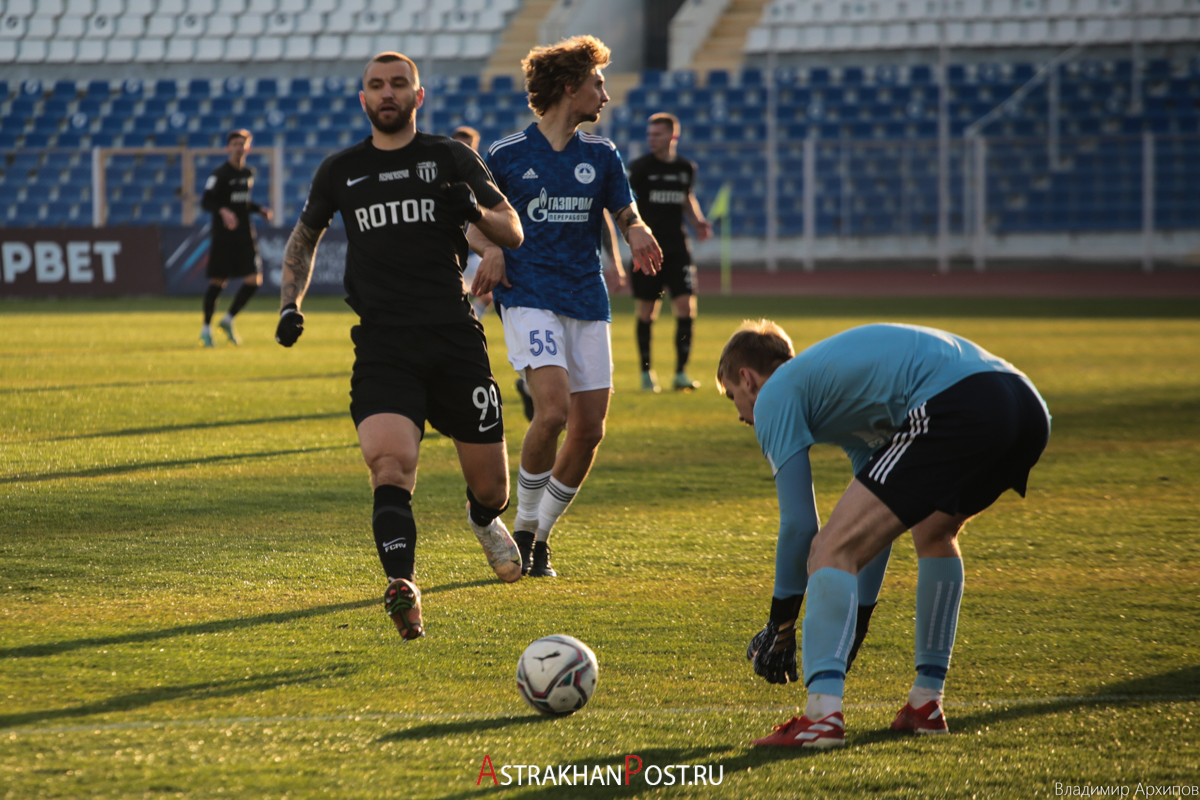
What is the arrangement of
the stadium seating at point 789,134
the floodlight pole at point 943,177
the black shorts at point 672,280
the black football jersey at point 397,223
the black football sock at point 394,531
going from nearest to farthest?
the black football sock at point 394,531 → the black football jersey at point 397,223 → the black shorts at point 672,280 → the floodlight pole at point 943,177 → the stadium seating at point 789,134

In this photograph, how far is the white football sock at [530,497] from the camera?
5637mm

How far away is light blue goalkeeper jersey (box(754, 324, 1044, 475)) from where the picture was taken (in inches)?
134

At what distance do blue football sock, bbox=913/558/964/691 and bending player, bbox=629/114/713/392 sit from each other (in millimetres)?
7923

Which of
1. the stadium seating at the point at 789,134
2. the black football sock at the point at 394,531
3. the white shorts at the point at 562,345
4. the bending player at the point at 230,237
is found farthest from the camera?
the stadium seating at the point at 789,134

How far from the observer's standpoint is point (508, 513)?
6758mm

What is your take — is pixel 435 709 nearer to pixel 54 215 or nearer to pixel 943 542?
pixel 943 542

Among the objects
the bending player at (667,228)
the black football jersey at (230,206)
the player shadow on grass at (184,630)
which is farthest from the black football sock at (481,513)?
the black football jersey at (230,206)

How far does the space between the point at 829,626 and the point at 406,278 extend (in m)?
2.04

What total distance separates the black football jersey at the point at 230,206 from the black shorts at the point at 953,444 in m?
13.1

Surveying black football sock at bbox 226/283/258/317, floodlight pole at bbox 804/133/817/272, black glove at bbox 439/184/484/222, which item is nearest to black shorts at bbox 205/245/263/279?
black football sock at bbox 226/283/258/317

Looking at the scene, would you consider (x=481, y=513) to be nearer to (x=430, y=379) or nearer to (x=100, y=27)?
(x=430, y=379)

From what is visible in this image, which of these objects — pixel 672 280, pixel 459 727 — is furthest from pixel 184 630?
pixel 672 280

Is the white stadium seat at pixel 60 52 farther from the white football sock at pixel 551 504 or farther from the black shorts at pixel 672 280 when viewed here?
the white football sock at pixel 551 504

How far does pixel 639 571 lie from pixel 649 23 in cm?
3220
